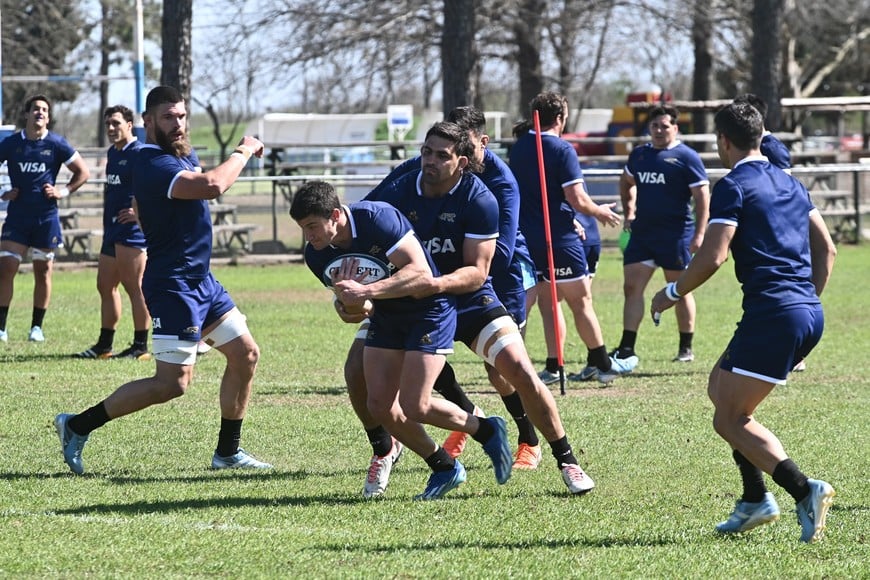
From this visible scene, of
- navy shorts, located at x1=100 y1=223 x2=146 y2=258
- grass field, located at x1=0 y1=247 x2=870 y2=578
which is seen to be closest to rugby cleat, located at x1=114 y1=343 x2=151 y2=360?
grass field, located at x1=0 y1=247 x2=870 y2=578

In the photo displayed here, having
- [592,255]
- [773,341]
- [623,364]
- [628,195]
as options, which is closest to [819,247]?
[773,341]

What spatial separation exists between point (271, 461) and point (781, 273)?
340 cm

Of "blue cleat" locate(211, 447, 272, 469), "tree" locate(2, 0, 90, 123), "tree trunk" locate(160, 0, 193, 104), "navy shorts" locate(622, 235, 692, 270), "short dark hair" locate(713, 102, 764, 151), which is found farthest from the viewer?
"tree" locate(2, 0, 90, 123)

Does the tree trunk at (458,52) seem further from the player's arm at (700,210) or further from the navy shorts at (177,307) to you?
the navy shorts at (177,307)

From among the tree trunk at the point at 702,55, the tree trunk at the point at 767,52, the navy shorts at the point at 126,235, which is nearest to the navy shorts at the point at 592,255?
the navy shorts at the point at 126,235

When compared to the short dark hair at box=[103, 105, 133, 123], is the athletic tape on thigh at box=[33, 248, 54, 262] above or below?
below

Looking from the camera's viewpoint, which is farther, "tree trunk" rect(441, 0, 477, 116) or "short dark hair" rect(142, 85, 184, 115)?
"tree trunk" rect(441, 0, 477, 116)

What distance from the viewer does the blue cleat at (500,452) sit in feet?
22.6

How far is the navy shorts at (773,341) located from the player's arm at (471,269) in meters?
1.45

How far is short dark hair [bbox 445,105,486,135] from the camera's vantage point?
7039 mm

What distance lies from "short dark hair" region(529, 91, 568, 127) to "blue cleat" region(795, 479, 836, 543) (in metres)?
4.92

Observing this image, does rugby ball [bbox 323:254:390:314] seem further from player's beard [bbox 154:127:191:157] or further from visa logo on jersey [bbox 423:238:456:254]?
player's beard [bbox 154:127:191:157]

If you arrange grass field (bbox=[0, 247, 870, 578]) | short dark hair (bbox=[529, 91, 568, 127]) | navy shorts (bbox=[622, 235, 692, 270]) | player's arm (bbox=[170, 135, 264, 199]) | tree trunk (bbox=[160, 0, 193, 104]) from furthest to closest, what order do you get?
tree trunk (bbox=[160, 0, 193, 104])
navy shorts (bbox=[622, 235, 692, 270])
short dark hair (bbox=[529, 91, 568, 127])
player's arm (bbox=[170, 135, 264, 199])
grass field (bbox=[0, 247, 870, 578])

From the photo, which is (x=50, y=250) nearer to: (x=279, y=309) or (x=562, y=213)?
(x=279, y=309)
